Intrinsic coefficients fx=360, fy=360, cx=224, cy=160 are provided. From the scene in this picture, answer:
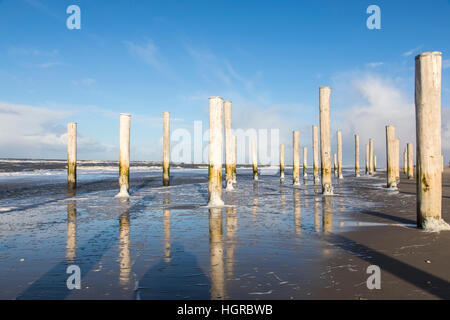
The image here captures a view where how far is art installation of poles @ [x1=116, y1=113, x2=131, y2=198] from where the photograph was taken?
12953mm

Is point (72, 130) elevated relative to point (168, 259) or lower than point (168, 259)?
elevated

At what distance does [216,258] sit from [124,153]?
945 centimetres

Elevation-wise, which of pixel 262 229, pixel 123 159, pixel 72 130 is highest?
pixel 72 130

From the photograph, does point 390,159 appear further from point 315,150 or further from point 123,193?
point 123,193

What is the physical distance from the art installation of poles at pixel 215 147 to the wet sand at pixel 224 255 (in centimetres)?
143

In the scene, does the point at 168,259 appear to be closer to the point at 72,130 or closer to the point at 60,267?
the point at 60,267

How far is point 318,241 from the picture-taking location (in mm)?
5469

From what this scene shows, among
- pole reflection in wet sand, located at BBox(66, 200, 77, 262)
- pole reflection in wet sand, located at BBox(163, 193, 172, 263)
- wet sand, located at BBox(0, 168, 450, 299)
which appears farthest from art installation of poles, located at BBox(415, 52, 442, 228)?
pole reflection in wet sand, located at BBox(66, 200, 77, 262)

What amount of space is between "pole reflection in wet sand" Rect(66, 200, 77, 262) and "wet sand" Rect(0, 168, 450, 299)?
2 cm

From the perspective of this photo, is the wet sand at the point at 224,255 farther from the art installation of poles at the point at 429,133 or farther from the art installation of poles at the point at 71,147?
the art installation of poles at the point at 71,147

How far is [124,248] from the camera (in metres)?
5.16
